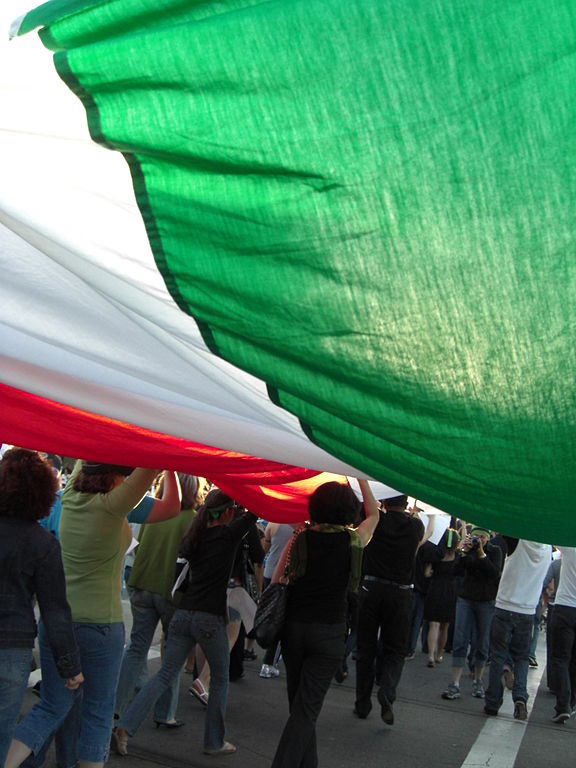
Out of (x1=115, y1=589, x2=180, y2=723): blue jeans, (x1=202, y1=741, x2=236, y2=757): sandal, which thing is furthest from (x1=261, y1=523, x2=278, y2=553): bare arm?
(x1=202, y1=741, x2=236, y2=757): sandal

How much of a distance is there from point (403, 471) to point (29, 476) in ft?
10.0

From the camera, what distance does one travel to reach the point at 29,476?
14.9 feet

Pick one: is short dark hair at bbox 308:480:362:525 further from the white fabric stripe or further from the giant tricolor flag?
the giant tricolor flag

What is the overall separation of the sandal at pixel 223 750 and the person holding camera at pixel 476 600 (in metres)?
4.24

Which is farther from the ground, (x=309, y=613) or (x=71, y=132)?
(x=71, y=132)

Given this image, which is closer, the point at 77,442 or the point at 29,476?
the point at 77,442

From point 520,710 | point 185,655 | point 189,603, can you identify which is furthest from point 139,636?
point 520,710

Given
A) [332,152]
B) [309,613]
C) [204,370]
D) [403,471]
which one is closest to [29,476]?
[309,613]

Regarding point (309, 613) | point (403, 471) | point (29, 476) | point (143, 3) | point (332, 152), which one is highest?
point (143, 3)

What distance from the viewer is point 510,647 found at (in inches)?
372

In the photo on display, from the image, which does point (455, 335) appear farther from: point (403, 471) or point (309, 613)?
point (309, 613)

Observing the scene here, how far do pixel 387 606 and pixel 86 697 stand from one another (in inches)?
159

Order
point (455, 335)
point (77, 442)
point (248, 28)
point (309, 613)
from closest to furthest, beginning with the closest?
point (248, 28) → point (455, 335) → point (77, 442) → point (309, 613)

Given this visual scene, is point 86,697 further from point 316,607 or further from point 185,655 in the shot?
point 185,655
